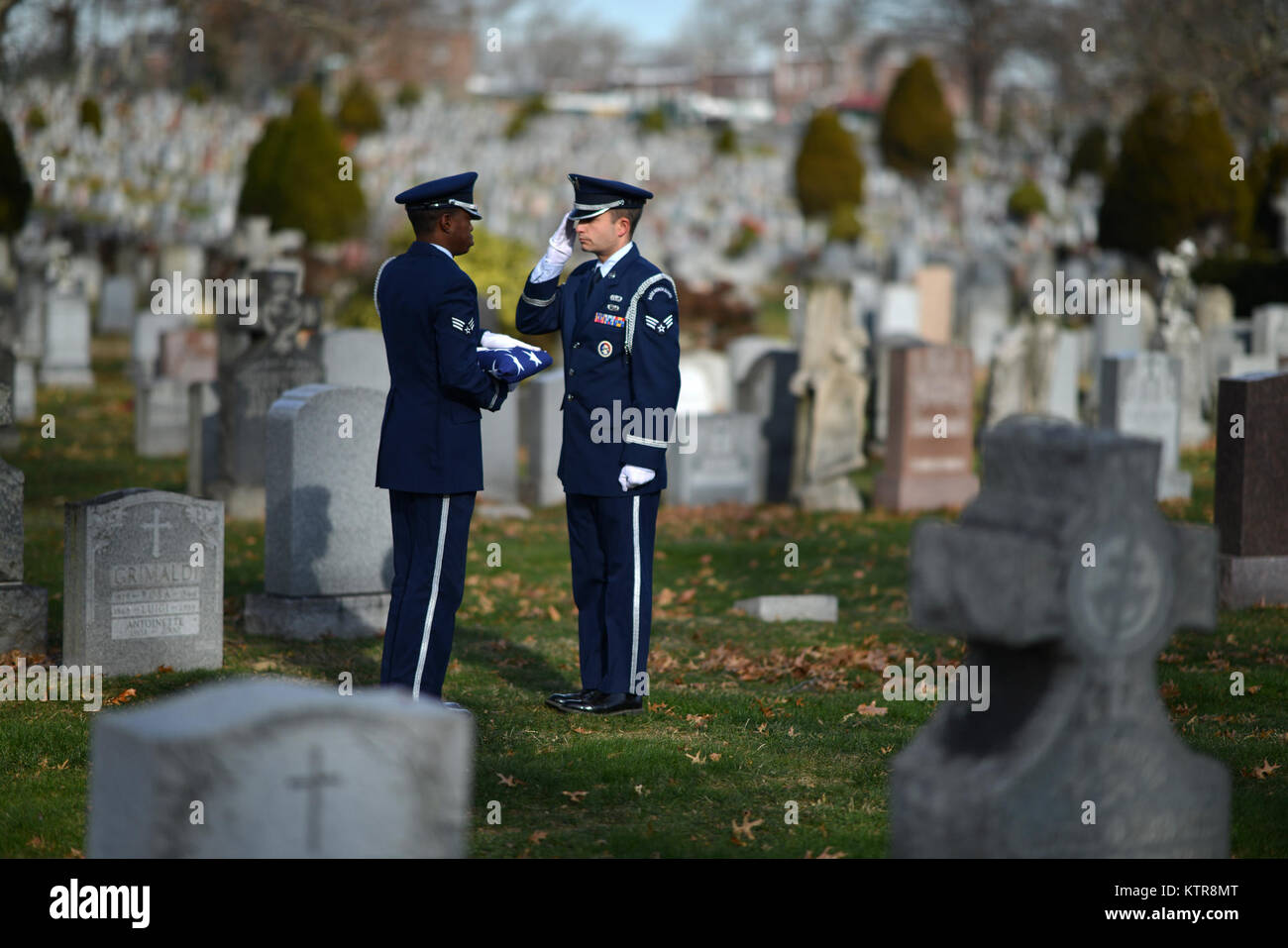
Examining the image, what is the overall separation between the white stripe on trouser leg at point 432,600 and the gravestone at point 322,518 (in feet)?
6.89

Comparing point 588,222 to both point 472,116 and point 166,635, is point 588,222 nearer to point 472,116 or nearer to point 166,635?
point 166,635

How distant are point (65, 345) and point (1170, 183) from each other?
1813 centimetres

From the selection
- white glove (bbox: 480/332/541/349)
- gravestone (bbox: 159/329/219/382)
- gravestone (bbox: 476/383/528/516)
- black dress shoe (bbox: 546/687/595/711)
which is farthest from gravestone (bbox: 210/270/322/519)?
white glove (bbox: 480/332/541/349)

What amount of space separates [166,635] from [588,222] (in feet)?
9.30

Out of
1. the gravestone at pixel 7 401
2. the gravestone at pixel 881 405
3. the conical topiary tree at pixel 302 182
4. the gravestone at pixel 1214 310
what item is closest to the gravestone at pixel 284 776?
the gravestone at pixel 7 401

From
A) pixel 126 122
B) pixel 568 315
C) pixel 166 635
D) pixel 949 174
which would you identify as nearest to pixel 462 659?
pixel 166 635

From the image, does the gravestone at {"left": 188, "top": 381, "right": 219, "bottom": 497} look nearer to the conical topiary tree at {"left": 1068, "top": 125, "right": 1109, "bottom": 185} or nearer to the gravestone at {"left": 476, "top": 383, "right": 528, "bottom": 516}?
the gravestone at {"left": 476, "top": 383, "right": 528, "bottom": 516}

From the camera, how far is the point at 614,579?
21.0 feet

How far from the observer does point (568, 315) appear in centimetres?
646

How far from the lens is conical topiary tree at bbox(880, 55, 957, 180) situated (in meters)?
47.0

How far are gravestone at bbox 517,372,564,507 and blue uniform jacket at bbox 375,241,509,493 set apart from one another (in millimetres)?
6886

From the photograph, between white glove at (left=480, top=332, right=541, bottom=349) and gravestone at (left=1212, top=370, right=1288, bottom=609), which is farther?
gravestone at (left=1212, top=370, right=1288, bottom=609)

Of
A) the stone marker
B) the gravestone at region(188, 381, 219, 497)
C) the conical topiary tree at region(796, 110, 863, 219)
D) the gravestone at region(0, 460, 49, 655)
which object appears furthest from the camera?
the conical topiary tree at region(796, 110, 863, 219)

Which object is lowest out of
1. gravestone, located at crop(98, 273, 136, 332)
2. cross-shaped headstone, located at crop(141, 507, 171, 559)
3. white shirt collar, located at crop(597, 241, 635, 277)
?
cross-shaped headstone, located at crop(141, 507, 171, 559)
